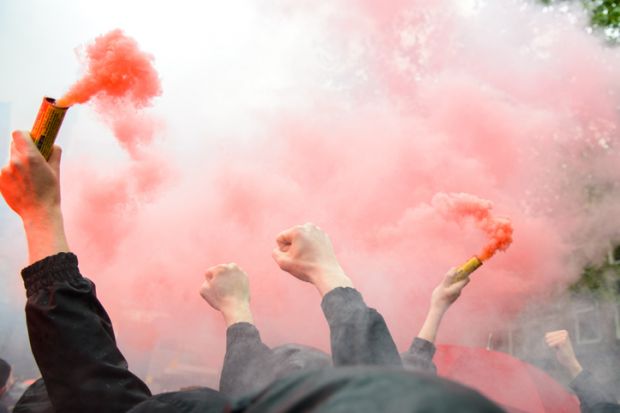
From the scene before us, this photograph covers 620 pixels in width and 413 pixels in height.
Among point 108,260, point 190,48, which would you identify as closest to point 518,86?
point 190,48

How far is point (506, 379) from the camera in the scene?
325 centimetres

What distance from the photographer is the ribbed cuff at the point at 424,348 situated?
2320 mm

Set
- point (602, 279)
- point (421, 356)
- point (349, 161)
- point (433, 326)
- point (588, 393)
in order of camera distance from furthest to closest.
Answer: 1. point (602, 279)
2. point (349, 161)
3. point (588, 393)
4. point (433, 326)
5. point (421, 356)

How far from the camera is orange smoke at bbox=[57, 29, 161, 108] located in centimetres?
188

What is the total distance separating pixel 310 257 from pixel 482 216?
6.01 feet

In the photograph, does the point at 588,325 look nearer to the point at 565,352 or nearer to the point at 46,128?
the point at 565,352

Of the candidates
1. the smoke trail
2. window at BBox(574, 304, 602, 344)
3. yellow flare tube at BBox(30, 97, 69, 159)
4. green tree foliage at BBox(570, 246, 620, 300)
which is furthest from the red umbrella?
window at BBox(574, 304, 602, 344)

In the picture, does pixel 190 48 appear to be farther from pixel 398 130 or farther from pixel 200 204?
pixel 398 130

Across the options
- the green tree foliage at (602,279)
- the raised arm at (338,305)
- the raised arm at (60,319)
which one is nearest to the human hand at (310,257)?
the raised arm at (338,305)

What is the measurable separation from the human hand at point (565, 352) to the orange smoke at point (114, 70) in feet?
8.90

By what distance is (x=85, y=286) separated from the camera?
132cm

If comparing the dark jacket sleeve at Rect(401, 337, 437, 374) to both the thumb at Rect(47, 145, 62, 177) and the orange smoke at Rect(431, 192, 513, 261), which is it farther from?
the thumb at Rect(47, 145, 62, 177)

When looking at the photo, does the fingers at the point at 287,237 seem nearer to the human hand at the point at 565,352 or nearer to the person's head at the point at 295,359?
the person's head at the point at 295,359

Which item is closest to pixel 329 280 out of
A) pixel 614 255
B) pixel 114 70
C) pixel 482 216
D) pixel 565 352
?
pixel 114 70
